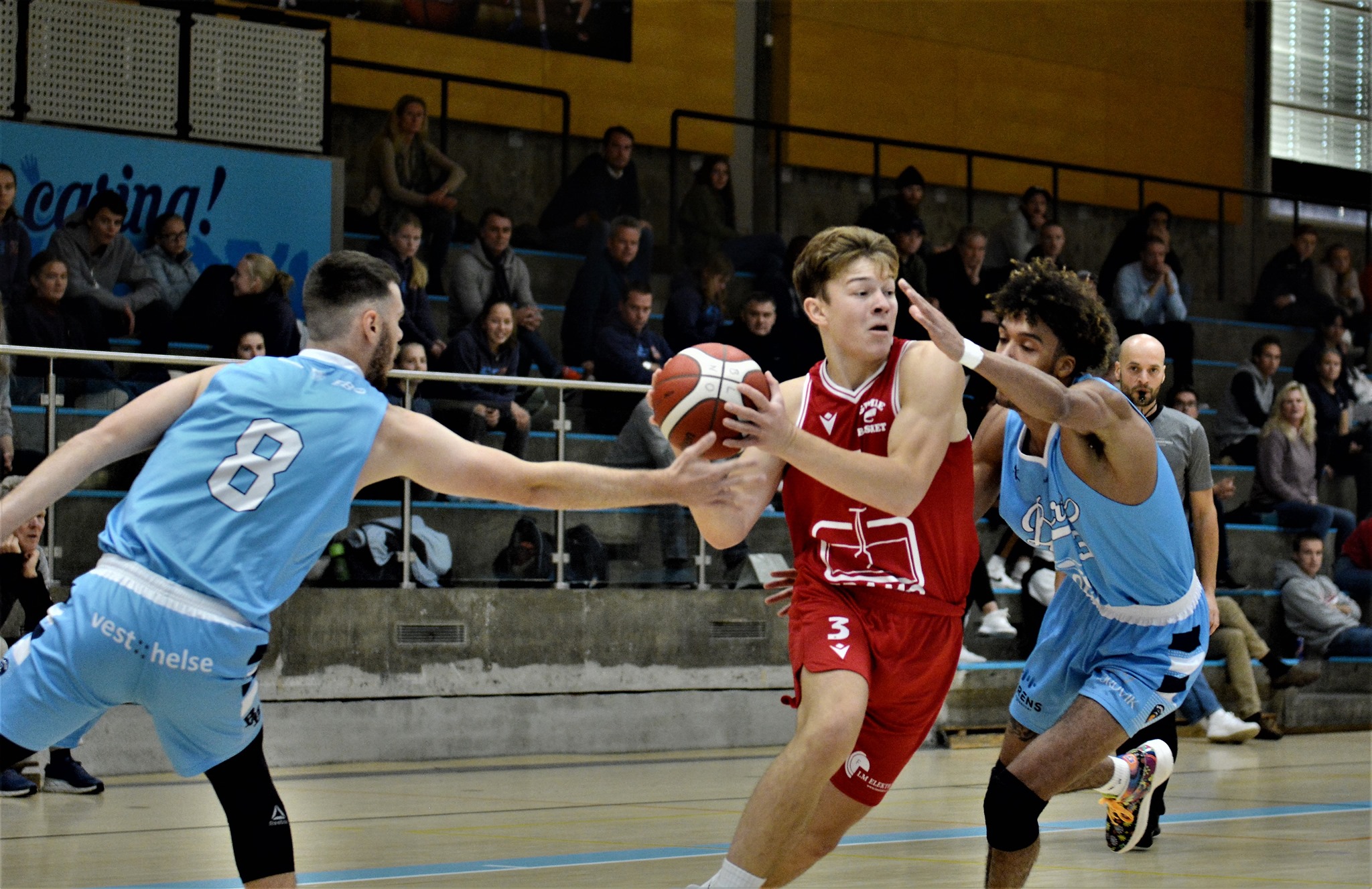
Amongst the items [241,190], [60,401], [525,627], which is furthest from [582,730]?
[241,190]

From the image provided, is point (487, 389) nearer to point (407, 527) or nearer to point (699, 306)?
point (407, 527)

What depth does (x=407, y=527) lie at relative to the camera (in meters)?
9.98

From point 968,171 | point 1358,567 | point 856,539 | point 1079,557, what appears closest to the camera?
point 856,539

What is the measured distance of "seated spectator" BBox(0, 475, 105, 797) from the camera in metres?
8.31

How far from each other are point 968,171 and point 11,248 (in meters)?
10.0

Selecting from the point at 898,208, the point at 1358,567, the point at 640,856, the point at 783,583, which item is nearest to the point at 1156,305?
the point at 898,208

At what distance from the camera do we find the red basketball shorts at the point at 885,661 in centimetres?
457

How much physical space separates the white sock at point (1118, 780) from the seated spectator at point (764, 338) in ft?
22.0

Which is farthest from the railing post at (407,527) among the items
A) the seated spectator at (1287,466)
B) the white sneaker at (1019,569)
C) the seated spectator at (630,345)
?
the seated spectator at (1287,466)

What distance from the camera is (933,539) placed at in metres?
4.67

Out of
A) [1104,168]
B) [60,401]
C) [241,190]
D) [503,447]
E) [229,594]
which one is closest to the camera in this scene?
[229,594]

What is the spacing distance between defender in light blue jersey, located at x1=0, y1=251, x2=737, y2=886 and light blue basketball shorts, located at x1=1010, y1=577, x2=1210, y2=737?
2.18m

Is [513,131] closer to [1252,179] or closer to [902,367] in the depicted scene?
[1252,179]

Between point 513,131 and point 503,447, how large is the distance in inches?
241
